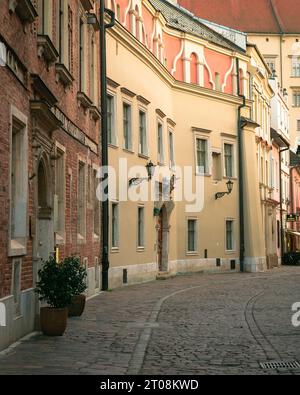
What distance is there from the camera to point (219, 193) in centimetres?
3769

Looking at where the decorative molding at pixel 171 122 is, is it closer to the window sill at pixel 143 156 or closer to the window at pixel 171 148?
the window at pixel 171 148

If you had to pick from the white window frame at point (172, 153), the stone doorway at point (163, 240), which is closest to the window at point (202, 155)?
the white window frame at point (172, 153)

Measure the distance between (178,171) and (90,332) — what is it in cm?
2228

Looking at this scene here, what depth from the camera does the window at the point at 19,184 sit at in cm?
1237

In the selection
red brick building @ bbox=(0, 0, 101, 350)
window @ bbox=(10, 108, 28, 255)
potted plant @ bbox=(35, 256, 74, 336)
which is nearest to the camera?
red brick building @ bbox=(0, 0, 101, 350)

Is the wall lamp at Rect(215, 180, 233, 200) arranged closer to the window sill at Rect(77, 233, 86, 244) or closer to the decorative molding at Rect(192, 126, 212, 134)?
the decorative molding at Rect(192, 126, 212, 134)

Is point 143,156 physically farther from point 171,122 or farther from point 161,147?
point 171,122

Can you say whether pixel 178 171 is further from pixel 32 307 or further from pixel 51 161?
pixel 32 307

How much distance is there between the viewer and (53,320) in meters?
12.8

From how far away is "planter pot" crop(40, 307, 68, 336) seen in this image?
12.8 metres

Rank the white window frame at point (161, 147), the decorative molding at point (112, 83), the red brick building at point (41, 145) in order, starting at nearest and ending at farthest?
the red brick building at point (41, 145) < the decorative molding at point (112, 83) < the white window frame at point (161, 147)

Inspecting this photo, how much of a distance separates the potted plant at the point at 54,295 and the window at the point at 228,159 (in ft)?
88.1

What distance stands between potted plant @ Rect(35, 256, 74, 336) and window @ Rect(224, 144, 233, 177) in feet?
88.1

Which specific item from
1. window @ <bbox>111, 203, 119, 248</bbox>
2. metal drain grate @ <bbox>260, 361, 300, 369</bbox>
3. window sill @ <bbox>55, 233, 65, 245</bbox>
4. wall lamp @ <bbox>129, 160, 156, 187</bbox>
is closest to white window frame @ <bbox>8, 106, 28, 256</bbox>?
window sill @ <bbox>55, 233, 65, 245</bbox>
